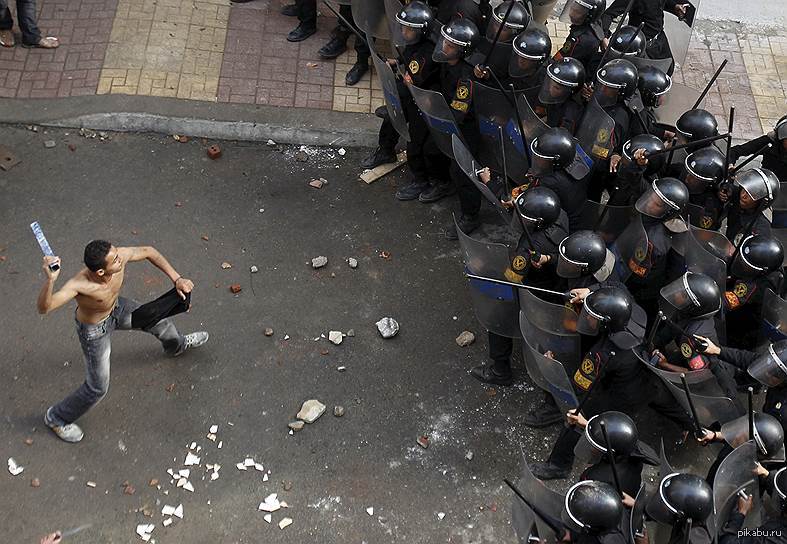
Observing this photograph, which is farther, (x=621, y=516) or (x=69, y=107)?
(x=69, y=107)

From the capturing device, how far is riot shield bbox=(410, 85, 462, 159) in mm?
6582

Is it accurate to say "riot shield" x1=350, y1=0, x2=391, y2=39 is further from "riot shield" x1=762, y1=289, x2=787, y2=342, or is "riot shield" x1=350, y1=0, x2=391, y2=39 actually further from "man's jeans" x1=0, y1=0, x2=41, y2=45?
"riot shield" x1=762, y1=289, x2=787, y2=342

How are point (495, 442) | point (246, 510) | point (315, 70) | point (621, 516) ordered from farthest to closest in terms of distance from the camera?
point (315, 70) < point (495, 442) < point (246, 510) < point (621, 516)

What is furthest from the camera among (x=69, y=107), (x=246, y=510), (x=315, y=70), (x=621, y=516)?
(x=315, y=70)

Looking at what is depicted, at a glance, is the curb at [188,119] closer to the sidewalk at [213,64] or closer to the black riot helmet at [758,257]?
the sidewalk at [213,64]

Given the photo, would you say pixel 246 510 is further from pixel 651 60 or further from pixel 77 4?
pixel 77 4

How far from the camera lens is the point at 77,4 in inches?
355

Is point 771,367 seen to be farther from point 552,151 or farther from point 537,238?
point 552,151

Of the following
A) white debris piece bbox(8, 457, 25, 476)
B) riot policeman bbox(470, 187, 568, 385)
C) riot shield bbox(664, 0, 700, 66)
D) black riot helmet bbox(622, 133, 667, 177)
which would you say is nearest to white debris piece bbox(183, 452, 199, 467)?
white debris piece bbox(8, 457, 25, 476)

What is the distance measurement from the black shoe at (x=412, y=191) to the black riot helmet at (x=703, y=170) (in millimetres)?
2373

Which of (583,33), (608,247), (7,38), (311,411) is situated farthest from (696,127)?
(7,38)

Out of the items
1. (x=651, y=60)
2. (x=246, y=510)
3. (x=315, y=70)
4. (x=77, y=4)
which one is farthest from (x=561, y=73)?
(x=77, y=4)

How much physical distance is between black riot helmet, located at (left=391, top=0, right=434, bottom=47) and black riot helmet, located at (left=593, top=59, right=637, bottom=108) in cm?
140

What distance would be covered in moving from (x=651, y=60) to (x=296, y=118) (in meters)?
3.19
